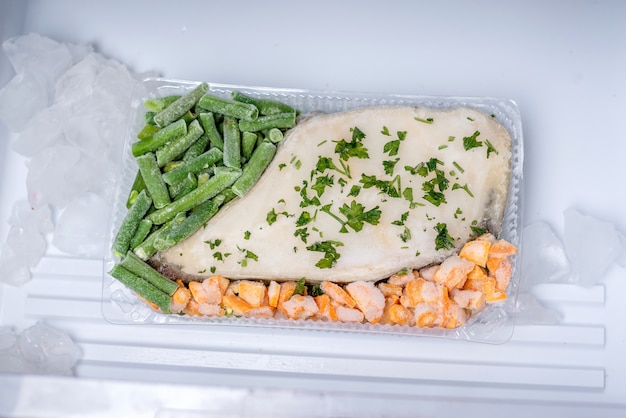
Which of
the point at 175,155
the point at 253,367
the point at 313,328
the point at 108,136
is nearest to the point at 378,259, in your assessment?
the point at 313,328

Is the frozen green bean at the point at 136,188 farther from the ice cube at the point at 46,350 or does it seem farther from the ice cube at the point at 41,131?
the ice cube at the point at 46,350

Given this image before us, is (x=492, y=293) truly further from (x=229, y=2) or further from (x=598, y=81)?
(x=229, y=2)

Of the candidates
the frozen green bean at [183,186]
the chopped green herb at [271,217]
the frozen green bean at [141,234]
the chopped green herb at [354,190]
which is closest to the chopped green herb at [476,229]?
the chopped green herb at [354,190]

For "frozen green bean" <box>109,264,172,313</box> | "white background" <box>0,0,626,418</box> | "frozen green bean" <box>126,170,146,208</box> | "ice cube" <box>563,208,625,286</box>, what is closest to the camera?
"frozen green bean" <box>109,264,172,313</box>

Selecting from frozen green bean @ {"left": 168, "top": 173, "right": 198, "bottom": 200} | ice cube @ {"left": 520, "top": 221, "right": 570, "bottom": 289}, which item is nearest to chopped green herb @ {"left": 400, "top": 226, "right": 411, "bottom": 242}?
ice cube @ {"left": 520, "top": 221, "right": 570, "bottom": 289}

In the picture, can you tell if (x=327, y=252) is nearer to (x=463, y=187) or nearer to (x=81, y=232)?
(x=463, y=187)

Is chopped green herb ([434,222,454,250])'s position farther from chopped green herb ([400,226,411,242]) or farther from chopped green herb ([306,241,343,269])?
chopped green herb ([306,241,343,269])
